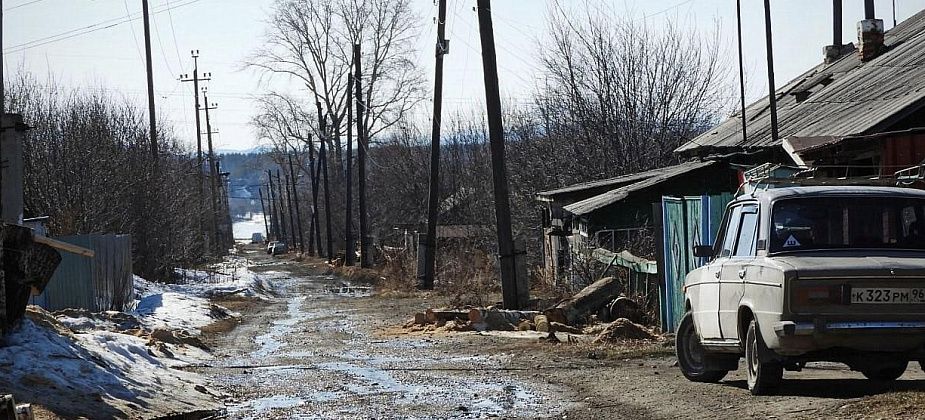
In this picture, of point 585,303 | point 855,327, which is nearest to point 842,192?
point 855,327

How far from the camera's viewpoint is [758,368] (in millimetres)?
9797

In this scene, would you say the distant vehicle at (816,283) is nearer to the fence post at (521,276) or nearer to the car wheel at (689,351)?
the car wheel at (689,351)

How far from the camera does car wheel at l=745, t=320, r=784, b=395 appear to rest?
966 centimetres

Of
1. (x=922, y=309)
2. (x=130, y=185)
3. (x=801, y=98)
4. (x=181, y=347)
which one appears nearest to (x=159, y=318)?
(x=181, y=347)

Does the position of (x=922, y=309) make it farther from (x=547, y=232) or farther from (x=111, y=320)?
(x=547, y=232)

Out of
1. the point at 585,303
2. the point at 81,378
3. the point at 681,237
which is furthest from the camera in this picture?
the point at 585,303

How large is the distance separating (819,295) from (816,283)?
0.31 feet

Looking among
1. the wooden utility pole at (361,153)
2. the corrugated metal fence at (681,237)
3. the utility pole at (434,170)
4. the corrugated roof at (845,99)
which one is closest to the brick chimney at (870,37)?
the corrugated roof at (845,99)

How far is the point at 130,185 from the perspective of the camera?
35.5 m

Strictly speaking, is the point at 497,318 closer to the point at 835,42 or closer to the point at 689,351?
the point at 689,351

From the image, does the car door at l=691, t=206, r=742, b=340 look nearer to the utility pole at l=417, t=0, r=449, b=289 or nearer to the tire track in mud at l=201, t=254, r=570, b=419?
the tire track in mud at l=201, t=254, r=570, b=419

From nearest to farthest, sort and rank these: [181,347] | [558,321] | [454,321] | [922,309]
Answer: [922,309] < [181,347] < [558,321] < [454,321]

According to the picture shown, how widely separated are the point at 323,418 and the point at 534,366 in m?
4.89

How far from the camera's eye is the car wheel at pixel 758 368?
31.7 feet
